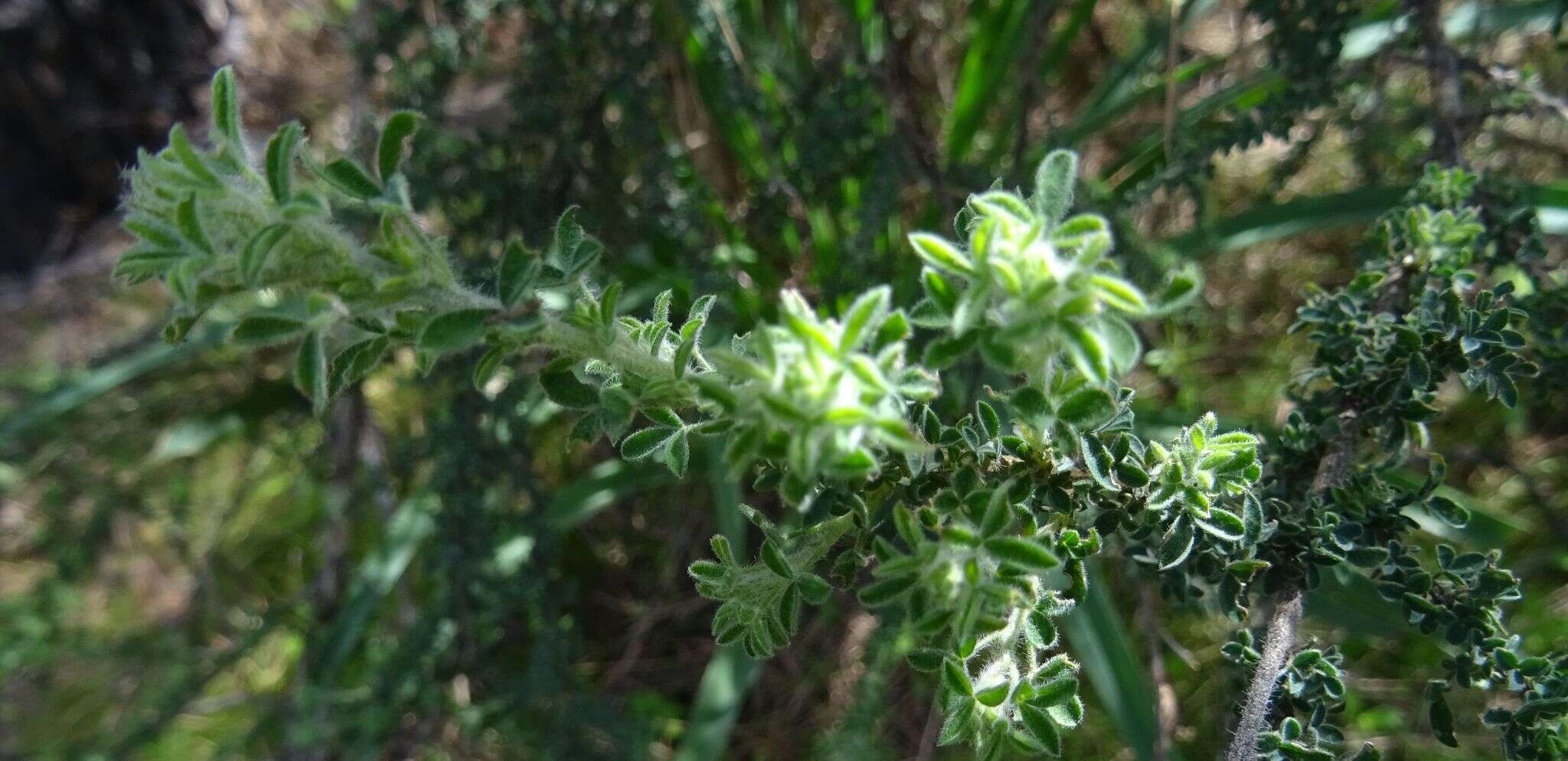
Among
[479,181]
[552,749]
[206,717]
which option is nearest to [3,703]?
[206,717]

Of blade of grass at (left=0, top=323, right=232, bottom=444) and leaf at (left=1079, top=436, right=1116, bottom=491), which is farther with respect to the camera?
blade of grass at (left=0, top=323, right=232, bottom=444)

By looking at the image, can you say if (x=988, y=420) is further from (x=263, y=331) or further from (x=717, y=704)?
(x=717, y=704)

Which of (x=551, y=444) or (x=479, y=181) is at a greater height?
(x=479, y=181)

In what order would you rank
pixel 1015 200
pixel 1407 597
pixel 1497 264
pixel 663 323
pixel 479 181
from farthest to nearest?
pixel 479 181 < pixel 1497 264 < pixel 1407 597 < pixel 663 323 < pixel 1015 200

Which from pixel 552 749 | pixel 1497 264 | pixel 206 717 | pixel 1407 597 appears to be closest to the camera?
pixel 1407 597

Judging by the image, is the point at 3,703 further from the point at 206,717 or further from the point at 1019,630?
the point at 1019,630

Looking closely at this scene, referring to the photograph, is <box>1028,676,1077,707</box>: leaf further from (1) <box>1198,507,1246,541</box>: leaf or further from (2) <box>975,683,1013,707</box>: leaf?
(1) <box>1198,507,1246,541</box>: leaf

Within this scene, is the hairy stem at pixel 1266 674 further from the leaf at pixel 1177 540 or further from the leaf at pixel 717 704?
the leaf at pixel 717 704

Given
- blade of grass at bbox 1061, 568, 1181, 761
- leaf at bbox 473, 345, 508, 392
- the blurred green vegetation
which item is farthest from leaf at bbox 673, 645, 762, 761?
leaf at bbox 473, 345, 508, 392
